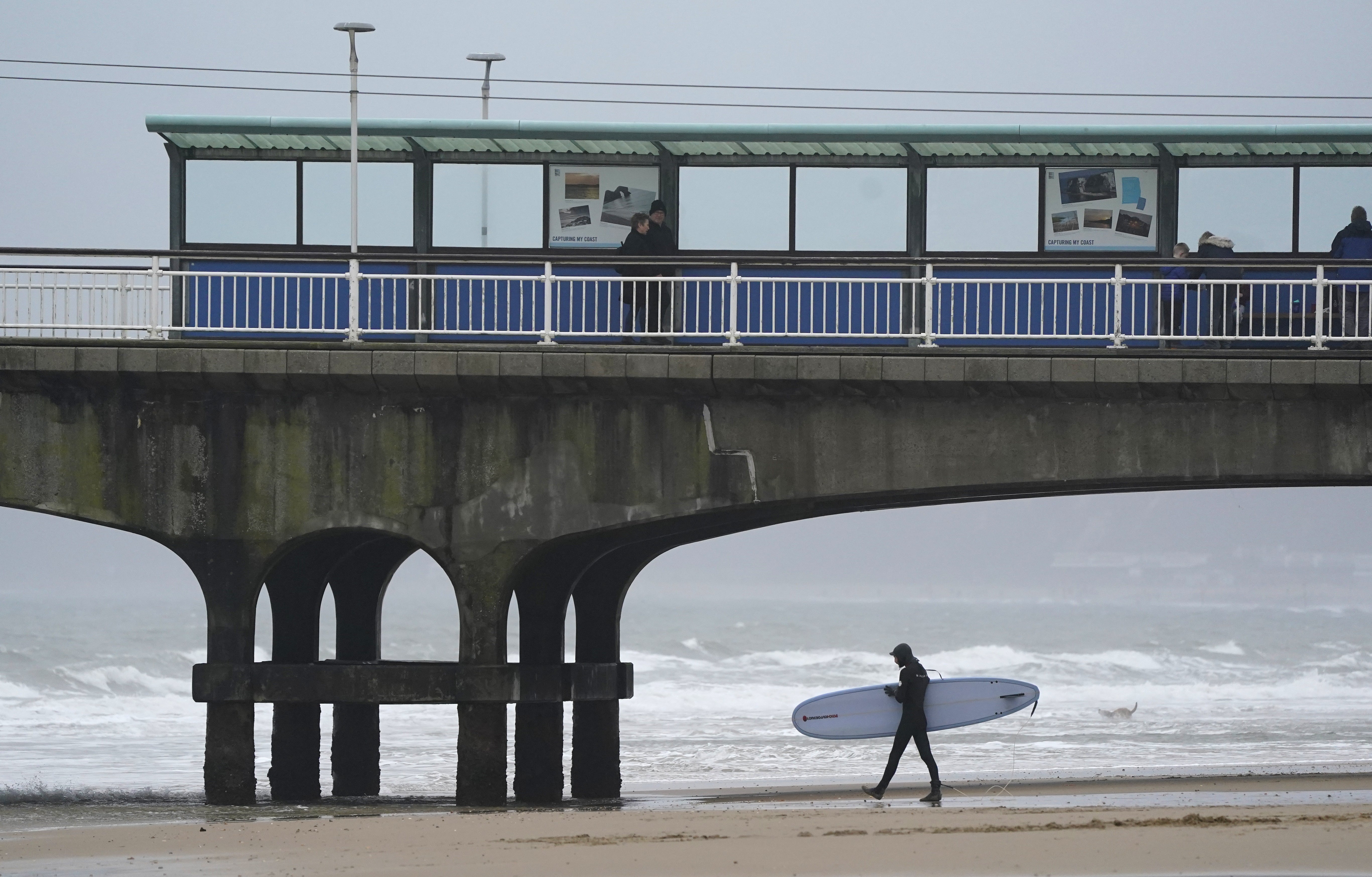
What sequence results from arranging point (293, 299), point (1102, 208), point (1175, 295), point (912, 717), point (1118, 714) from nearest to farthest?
1. point (912, 717)
2. point (1175, 295)
3. point (293, 299)
4. point (1102, 208)
5. point (1118, 714)

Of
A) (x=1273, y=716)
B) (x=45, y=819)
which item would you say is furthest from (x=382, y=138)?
(x=1273, y=716)

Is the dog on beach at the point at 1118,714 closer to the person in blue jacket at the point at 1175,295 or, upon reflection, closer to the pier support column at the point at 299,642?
the person in blue jacket at the point at 1175,295

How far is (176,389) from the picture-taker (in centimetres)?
1598

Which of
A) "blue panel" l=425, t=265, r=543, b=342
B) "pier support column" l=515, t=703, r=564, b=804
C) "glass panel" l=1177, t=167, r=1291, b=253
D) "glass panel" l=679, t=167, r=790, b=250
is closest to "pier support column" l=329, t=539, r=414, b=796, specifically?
"pier support column" l=515, t=703, r=564, b=804

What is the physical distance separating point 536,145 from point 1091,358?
6322 millimetres

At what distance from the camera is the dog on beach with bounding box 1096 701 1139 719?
41219 mm

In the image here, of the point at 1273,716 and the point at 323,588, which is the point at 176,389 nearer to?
the point at 323,588

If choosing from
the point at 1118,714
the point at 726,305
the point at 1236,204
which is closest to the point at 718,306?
the point at 726,305

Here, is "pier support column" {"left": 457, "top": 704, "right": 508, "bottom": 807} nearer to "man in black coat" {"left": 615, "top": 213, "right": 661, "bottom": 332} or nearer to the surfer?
the surfer

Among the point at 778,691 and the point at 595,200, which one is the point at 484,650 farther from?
the point at 778,691

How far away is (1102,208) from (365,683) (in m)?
9.09

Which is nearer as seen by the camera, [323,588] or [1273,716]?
[323,588]

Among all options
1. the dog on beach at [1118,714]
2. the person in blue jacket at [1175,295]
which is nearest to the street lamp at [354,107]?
the person in blue jacket at [1175,295]

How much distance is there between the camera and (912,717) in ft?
51.8
